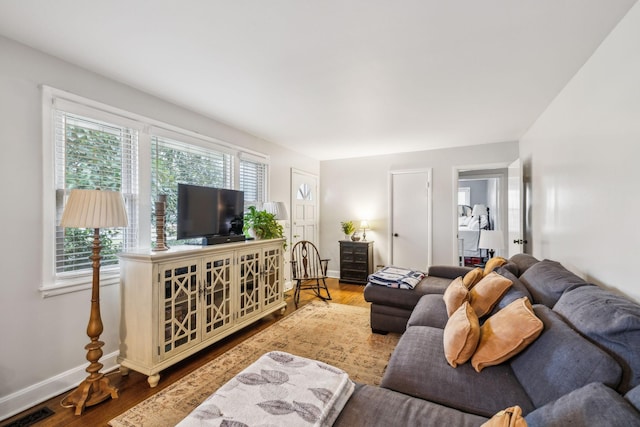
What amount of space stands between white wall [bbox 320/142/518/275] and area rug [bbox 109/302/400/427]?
1926 mm

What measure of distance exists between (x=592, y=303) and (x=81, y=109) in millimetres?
3441

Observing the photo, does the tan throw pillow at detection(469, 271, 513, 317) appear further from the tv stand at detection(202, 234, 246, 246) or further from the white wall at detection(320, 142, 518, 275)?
the white wall at detection(320, 142, 518, 275)

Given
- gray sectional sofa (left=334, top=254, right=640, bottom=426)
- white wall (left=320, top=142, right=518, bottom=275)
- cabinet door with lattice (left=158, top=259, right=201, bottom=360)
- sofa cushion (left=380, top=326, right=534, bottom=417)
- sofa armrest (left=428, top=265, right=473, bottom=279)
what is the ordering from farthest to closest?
white wall (left=320, top=142, right=518, bottom=275), sofa armrest (left=428, top=265, right=473, bottom=279), cabinet door with lattice (left=158, top=259, right=201, bottom=360), sofa cushion (left=380, top=326, right=534, bottom=417), gray sectional sofa (left=334, top=254, right=640, bottom=426)

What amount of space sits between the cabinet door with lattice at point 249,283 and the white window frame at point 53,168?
91cm

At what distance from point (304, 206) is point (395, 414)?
4.26 m

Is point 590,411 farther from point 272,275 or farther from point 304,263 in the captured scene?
point 304,263

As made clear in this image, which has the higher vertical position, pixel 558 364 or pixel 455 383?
pixel 558 364

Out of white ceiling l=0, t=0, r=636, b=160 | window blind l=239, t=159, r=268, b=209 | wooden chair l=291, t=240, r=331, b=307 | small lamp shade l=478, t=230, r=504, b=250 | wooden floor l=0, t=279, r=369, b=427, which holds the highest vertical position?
white ceiling l=0, t=0, r=636, b=160

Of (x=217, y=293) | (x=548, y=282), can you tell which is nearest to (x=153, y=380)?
(x=217, y=293)

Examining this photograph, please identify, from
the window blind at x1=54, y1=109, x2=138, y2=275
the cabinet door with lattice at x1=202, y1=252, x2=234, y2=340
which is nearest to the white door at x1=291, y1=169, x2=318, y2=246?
the cabinet door with lattice at x1=202, y1=252, x2=234, y2=340

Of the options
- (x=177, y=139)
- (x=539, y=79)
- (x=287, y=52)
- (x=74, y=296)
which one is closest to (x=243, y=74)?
(x=287, y=52)

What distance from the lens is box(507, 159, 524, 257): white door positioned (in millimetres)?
3478

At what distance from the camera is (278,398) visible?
1.08 metres

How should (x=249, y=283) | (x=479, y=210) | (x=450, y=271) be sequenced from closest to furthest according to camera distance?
(x=249, y=283), (x=450, y=271), (x=479, y=210)
